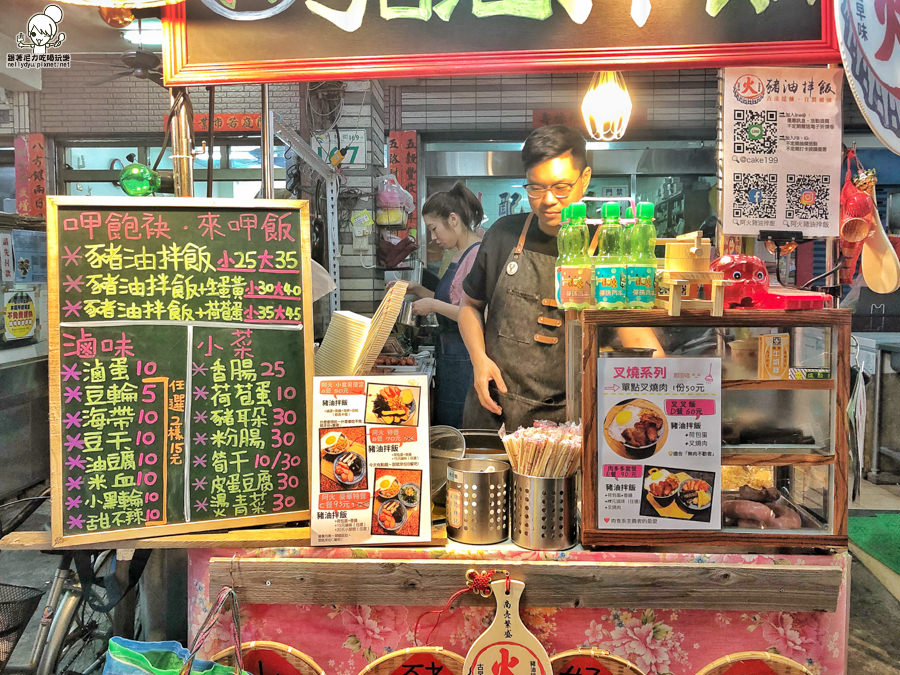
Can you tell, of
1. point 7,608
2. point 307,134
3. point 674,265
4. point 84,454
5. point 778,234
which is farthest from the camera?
point 307,134

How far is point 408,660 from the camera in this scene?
1.87m

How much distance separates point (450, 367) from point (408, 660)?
208 cm

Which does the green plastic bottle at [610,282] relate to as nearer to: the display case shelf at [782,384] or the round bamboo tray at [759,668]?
the display case shelf at [782,384]

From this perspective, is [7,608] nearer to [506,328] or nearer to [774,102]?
[506,328]

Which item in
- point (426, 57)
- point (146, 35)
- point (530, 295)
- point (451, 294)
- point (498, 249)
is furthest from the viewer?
point (146, 35)

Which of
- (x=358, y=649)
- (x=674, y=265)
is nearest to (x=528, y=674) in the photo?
(x=358, y=649)

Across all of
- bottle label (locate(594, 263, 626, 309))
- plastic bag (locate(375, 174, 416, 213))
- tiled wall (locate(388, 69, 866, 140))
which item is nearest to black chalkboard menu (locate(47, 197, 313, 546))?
bottle label (locate(594, 263, 626, 309))

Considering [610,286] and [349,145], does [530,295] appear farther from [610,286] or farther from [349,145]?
[349,145]

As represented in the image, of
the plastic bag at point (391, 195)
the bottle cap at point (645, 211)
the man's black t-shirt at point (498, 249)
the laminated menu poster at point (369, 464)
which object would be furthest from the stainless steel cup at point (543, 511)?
the plastic bag at point (391, 195)

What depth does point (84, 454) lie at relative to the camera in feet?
6.29

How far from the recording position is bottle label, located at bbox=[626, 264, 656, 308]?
5.96 feet

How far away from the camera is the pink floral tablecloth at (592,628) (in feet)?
6.07

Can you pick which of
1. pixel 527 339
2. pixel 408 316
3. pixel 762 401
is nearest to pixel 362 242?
pixel 408 316

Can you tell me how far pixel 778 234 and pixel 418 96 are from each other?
3775 millimetres
